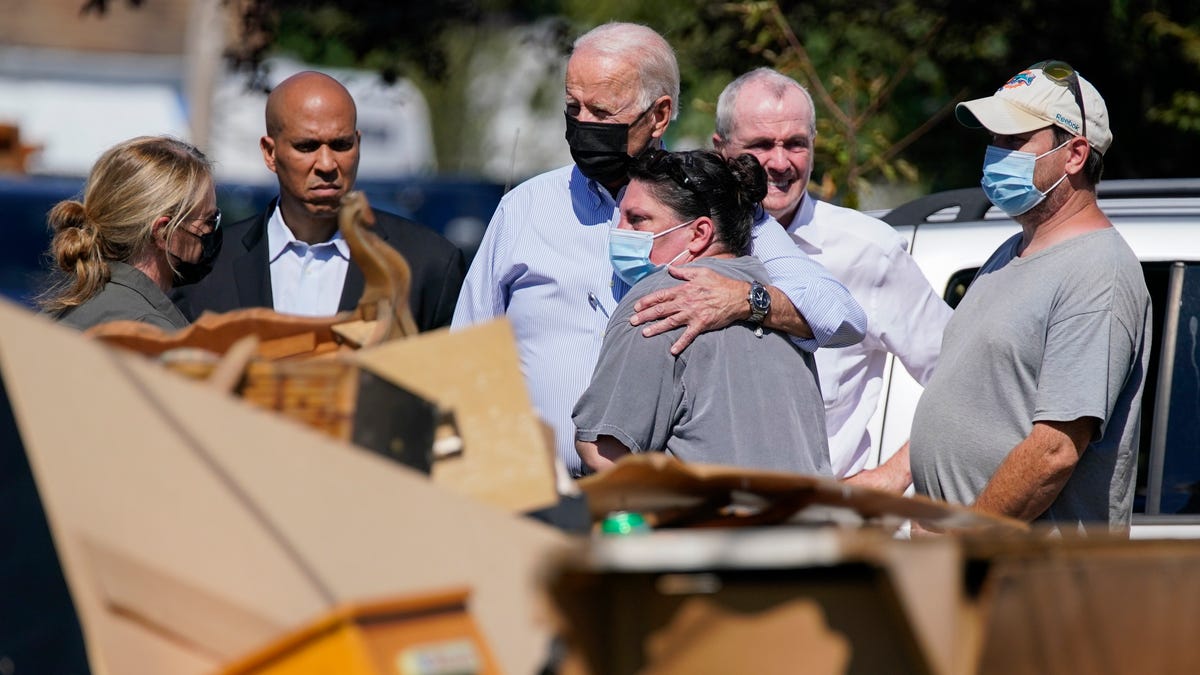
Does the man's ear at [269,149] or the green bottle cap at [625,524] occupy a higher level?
the man's ear at [269,149]

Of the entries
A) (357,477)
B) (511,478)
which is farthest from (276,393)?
(511,478)

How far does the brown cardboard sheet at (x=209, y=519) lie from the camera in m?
2.29

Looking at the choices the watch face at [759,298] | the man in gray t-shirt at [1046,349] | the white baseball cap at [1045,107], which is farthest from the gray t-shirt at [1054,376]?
the watch face at [759,298]

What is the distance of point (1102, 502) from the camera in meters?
3.92

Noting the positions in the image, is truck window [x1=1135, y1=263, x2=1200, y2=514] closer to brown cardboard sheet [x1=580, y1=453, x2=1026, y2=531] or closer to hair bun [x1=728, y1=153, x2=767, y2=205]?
hair bun [x1=728, y1=153, x2=767, y2=205]

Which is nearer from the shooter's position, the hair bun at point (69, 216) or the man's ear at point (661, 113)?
the hair bun at point (69, 216)

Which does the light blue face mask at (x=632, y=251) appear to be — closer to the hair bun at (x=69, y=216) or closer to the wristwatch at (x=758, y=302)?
the wristwatch at (x=758, y=302)

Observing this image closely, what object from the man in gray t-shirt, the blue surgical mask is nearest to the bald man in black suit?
the man in gray t-shirt

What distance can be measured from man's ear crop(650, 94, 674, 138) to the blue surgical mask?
1.00 meters

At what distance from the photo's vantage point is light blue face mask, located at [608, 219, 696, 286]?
3.81 meters

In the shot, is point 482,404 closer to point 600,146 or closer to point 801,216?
point 600,146

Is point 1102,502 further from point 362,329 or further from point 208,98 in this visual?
point 208,98

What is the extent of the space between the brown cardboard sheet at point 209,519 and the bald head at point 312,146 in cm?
247

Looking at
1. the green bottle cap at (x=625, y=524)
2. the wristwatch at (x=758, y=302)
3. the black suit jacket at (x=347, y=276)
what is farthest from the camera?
the black suit jacket at (x=347, y=276)
